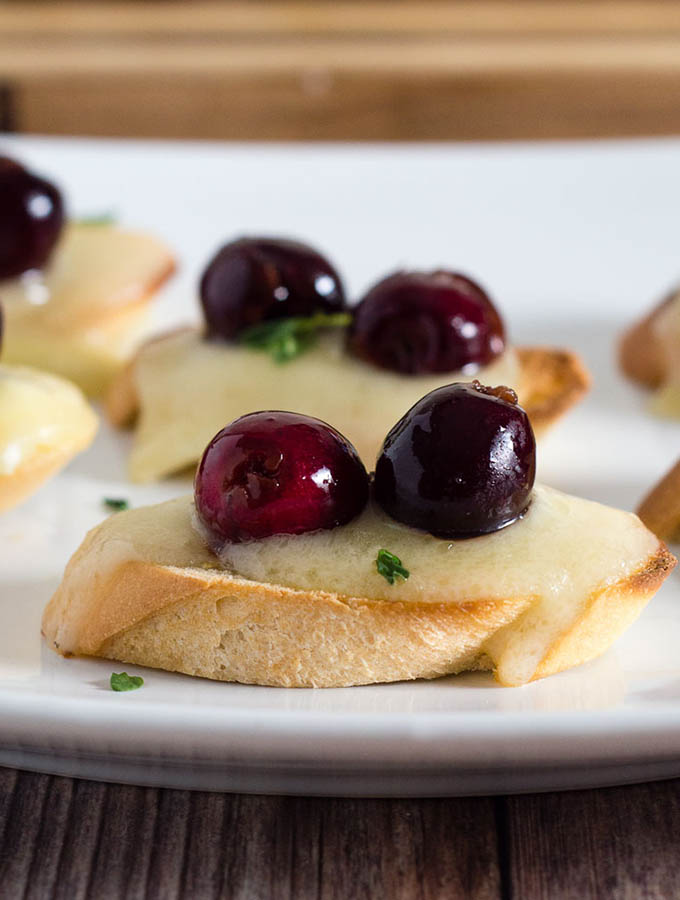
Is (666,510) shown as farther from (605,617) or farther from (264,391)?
(264,391)

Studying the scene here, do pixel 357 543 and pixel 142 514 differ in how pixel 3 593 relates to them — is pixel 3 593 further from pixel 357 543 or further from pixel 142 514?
pixel 357 543

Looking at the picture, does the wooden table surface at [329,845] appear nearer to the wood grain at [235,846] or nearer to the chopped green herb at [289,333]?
the wood grain at [235,846]

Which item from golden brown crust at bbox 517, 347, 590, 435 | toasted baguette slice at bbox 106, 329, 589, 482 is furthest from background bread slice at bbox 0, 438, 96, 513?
golden brown crust at bbox 517, 347, 590, 435

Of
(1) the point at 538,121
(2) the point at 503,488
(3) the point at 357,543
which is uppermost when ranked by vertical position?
(2) the point at 503,488

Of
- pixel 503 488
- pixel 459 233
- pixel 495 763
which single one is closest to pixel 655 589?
pixel 503 488

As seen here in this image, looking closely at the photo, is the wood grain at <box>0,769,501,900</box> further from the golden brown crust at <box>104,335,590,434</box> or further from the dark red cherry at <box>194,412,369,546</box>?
the golden brown crust at <box>104,335,590,434</box>

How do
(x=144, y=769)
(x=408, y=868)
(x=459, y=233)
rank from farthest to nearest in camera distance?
(x=459, y=233)
(x=144, y=769)
(x=408, y=868)
